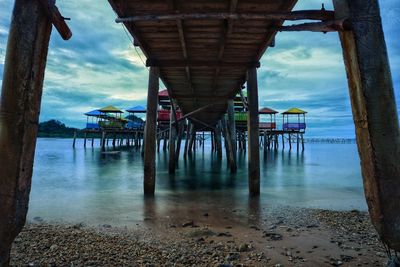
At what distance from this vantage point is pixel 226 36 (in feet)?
17.7

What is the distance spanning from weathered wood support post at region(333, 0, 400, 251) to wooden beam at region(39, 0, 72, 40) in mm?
2552

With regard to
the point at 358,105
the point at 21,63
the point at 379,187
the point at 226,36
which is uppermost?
the point at 226,36

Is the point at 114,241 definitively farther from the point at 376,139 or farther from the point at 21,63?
the point at 376,139

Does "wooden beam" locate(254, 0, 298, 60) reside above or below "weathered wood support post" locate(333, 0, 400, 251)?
above

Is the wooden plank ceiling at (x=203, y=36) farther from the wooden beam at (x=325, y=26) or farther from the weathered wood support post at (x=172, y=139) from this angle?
the weathered wood support post at (x=172, y=139)

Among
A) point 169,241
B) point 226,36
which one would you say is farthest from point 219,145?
point 169,241

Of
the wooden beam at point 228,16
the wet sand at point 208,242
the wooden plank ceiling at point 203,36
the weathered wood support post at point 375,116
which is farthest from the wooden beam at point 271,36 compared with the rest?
the wet sand at point 208,242

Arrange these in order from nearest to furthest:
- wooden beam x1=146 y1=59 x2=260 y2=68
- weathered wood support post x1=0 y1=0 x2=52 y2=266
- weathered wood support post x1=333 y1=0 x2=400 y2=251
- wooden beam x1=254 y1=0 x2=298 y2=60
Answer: weathered wood support post x1=0 y1=0 x2=52 y2=266
weathered wood support post x1=333 y1=0 x2=400 y2=251
wooden beam x1=254 y1=0 x2=298 y2=60
wooden beam x1=146 y1=59 x2=260 y2=68

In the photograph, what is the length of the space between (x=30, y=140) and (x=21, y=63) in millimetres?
597

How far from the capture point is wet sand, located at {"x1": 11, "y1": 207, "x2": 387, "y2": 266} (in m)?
3.01

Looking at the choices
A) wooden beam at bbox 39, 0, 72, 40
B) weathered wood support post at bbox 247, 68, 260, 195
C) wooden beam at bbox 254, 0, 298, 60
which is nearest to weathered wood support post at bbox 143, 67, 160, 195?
weathered wood support post at bbox 247, 68, 260, 195

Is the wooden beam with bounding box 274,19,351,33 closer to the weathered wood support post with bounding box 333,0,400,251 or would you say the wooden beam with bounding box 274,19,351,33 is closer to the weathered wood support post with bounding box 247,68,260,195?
the weathered wood support post with bounding box 333,0,400,251

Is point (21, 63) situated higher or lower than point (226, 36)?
lower

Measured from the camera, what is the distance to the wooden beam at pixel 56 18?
7.40 ft
